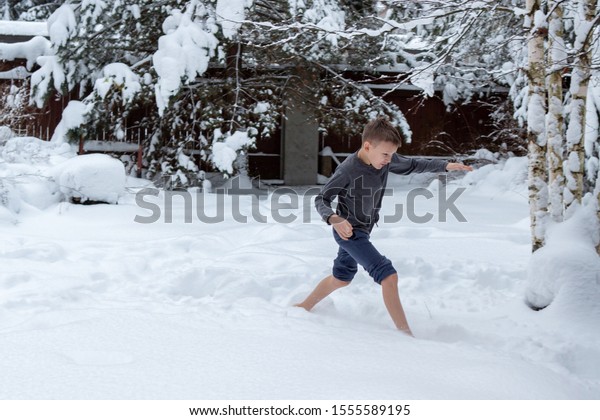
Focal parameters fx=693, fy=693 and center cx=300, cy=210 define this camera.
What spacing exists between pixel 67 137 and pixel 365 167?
756cm

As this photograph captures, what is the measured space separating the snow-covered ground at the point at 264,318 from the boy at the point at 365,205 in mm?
235

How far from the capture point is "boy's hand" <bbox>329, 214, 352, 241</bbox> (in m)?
3.70

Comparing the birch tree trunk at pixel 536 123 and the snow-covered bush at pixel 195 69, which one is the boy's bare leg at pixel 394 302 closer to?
the birch tree trunk at pixel 536 123

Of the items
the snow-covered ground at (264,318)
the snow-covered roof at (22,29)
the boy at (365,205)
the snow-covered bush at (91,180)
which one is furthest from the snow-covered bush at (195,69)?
the boy at (365,205)

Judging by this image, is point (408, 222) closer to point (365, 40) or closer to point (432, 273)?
point (432, 273)

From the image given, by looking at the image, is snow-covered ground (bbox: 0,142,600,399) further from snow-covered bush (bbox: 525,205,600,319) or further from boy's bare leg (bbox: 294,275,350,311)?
boy's bare leg (bbox: 294,275,350,311)

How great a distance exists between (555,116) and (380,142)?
1.45m

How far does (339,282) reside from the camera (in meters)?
4.20

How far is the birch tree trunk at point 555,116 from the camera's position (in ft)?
14.9

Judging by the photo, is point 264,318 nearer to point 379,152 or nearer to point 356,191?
point 356,191

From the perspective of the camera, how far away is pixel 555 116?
4.53 meters

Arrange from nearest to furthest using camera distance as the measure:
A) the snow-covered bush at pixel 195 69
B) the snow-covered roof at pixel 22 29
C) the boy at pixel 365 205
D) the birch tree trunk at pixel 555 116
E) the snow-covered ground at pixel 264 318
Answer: the snow-covered ground at pixel 264 318, the boy at pixel 365 205, the birch tree trunk at pixel 555 116, the snow-covered bush at pixel 195 69, the snow-covered roof at pixel 22 29

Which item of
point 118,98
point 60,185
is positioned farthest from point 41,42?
point 60,185

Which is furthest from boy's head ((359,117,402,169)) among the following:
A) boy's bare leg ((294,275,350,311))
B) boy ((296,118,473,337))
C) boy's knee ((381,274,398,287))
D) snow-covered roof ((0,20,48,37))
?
snow-covered roof ((0,20,48,37))
